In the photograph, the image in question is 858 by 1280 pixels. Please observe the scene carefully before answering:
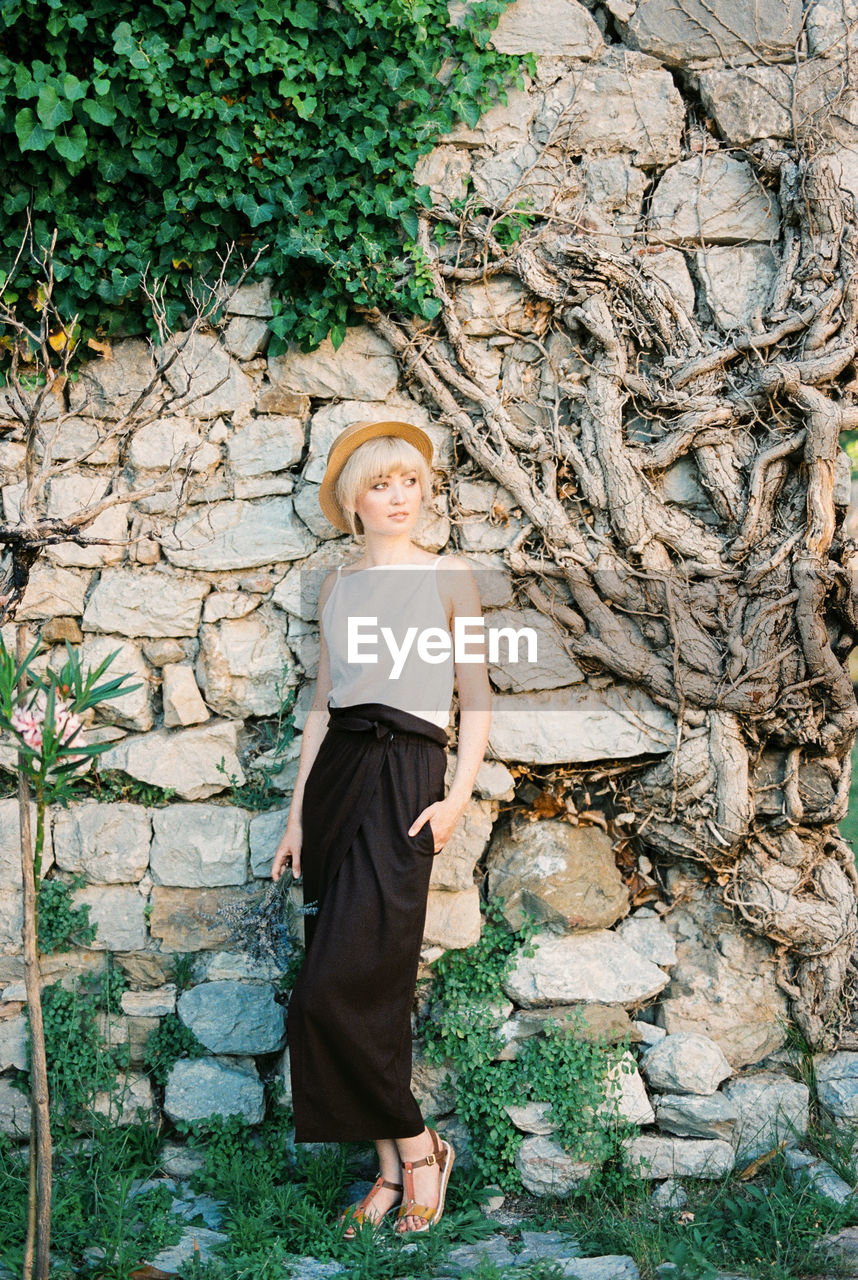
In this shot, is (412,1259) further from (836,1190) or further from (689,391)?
(689,391)

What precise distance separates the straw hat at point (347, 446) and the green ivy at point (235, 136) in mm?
426

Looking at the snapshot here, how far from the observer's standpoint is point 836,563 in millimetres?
3043

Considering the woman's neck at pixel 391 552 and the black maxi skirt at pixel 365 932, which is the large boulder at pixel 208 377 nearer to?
the woman's neck at pixel 391 552

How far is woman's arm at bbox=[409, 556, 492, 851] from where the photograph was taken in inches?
106

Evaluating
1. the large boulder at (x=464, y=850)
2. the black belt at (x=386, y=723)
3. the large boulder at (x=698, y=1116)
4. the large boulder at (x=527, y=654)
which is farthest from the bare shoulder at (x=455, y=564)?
the large boulder at (x=698, y=1116)

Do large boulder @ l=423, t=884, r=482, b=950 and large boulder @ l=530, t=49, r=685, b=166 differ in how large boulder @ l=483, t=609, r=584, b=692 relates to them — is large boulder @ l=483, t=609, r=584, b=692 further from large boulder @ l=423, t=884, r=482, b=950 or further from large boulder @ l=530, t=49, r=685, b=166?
large boulder @ l=530, t=49, r=685, b=166

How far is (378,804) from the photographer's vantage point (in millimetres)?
2688

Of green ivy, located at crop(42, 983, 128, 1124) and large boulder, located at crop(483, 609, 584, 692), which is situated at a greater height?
large boulder, located at crop(483, 609, 584, 692)

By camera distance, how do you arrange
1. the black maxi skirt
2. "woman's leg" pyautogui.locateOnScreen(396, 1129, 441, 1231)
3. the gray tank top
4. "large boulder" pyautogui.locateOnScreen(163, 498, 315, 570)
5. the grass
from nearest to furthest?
the grass
the black maxi skirt
"woman's leg" pyautogui.locateOnScreen(396, 1129, 441, 1231)
the gray tank top
"large boulder" pyautogui.locateOnScreen(163, 498, 315, 570)

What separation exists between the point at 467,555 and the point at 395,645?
0.51 m

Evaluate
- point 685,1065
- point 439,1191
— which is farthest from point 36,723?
point 685,1065

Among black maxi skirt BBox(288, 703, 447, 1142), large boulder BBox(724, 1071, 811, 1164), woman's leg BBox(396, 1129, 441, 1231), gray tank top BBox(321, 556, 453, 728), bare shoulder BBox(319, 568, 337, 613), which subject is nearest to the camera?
black maxi skirt BBox(288, 703, 447, 1142)

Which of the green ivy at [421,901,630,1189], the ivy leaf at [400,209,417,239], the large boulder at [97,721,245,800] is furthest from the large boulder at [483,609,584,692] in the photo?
the ivy leaf at [400,209,417,239]

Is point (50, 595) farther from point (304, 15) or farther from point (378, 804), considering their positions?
point (304, 15)
